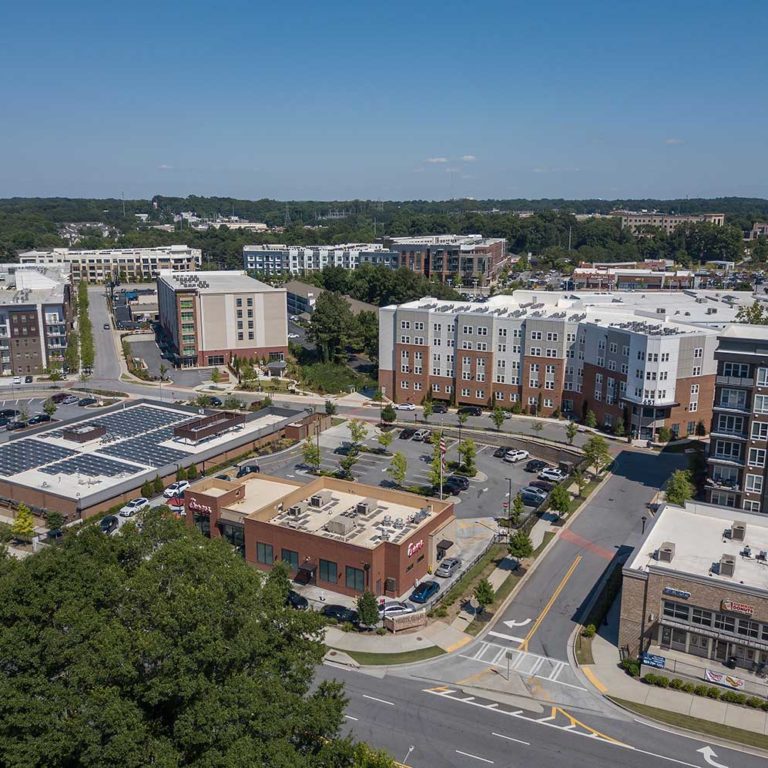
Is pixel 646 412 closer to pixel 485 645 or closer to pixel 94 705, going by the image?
pixel 485 645

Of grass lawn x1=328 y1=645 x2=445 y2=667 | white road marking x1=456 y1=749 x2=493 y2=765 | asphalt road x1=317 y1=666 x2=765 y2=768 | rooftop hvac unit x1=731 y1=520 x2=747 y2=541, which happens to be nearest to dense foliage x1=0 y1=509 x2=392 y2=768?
asphalt road x1=317 y1=666 x2=765 y2=768

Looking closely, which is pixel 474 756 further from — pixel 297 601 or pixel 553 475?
pixel 553 475

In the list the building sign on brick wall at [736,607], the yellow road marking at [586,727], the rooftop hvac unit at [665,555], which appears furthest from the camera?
the rooftop hvac unit at [665,555]

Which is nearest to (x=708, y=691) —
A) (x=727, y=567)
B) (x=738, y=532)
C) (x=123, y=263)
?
(x=727, y=567)

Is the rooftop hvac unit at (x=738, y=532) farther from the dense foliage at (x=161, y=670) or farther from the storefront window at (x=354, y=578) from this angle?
the dense foliage at (x=161, y=670)

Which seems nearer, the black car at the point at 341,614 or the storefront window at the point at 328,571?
the black car at the point at 341,614

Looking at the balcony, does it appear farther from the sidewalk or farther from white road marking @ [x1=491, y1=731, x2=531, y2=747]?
white road marking @ [x1=491, y1=731, x2=531, y2=747]

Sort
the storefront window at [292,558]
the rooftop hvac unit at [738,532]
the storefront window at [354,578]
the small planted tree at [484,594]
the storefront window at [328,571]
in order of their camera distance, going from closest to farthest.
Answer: the small planted tree at [484,594], the rooftop hvac unit at [738,532], the storefront window at [354,578], the storefront window at [328,571], the storefront window at [292,558]

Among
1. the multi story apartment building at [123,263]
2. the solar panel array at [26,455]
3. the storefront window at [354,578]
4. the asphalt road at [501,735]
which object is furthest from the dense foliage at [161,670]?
the multi story apartment building at [123,263]
